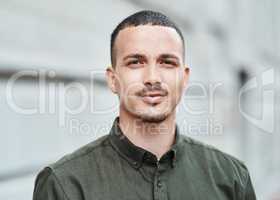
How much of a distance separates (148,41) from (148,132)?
1.05 feet

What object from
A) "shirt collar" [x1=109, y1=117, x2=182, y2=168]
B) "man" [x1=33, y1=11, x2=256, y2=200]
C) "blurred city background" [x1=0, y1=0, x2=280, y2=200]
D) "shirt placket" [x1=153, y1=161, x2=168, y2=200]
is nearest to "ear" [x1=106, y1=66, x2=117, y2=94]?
"man" [x1=33, y1=11, x2=256, y2=200]

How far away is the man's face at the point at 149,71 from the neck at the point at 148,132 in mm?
38

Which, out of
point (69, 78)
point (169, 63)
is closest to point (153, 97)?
point (169, 63)

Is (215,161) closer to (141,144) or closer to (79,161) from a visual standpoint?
(141,144)

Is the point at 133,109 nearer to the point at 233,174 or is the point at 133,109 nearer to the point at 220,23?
the point at 233,174

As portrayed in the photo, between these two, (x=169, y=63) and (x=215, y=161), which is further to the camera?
(x=215, y=161)

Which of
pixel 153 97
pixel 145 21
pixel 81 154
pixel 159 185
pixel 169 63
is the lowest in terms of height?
pixel 159 185

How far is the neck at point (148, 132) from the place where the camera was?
166 cm

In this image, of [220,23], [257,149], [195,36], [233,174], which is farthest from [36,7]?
[257,149]

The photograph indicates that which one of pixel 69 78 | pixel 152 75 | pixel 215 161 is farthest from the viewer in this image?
pixel 69 78

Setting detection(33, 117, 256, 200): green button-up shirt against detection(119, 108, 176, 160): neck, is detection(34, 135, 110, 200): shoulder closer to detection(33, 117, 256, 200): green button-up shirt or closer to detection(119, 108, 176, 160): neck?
detection(33, 117, 256, 200): green button-up shirt

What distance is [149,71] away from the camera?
1.59m

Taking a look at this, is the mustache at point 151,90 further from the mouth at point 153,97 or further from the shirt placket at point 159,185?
the shirt placket at point 159,185

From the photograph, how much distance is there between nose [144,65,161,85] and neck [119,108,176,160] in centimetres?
14
